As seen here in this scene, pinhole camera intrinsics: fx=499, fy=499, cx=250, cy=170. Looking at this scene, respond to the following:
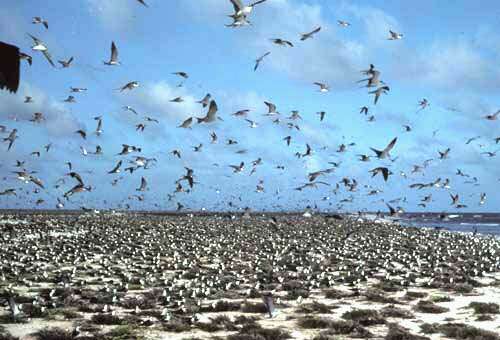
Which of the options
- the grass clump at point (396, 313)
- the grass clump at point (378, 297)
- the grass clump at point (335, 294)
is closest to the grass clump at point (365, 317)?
the grass clump at point (396, 313)

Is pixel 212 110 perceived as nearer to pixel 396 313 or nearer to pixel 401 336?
pixel 396 313

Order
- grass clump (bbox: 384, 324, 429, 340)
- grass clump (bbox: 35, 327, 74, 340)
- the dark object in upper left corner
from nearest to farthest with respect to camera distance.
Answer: the dark object in upper left corner < grass clump (bbox: 35, 327, 74, 340) < grass clump (bbox: 384, 324, 429, 340)

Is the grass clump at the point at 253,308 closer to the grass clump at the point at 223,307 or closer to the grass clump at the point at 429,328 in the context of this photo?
the grass clump at the point at 223,307

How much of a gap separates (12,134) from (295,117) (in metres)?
14.9

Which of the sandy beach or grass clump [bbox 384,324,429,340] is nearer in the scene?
grass clump [bbox 384,324,429,340]

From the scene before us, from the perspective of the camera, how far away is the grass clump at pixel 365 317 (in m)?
A: 13.9

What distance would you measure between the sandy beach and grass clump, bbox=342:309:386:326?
1.5 inches

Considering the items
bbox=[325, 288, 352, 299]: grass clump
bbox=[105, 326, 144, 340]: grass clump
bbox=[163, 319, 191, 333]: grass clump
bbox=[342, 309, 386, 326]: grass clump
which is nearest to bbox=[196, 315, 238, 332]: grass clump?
bbox=[163, 319, 191, 333]: grass clump

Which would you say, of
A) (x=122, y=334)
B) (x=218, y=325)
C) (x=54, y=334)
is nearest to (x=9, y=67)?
(x=54, y=334)

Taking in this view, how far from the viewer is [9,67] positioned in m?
4.19

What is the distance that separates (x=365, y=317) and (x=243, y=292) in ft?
17.8

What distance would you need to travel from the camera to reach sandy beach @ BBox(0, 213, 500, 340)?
1313 centimetres

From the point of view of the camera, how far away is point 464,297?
59.3 feet

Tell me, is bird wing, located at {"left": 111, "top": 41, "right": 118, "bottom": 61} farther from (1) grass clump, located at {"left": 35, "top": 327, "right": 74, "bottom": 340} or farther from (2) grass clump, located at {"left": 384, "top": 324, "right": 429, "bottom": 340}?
(2) grass clump, located at {"left": 384, "top": 324, "right": 429, "bottom": 340}
